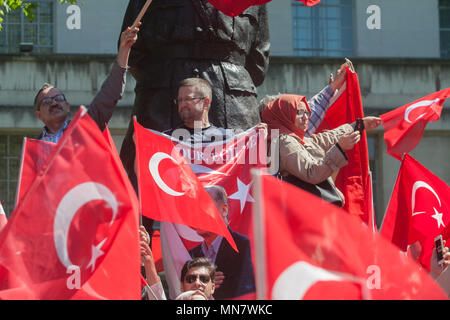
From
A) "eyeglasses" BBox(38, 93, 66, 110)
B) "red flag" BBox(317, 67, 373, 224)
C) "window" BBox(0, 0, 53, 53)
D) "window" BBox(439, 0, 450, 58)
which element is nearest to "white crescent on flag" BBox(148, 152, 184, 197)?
"eyeglasses" BBox(38, 93, 66, 110)

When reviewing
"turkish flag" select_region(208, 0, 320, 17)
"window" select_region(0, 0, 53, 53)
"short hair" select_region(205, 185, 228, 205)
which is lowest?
"short hair" select_region(205, 185, 228, 205)

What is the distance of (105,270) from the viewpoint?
4.28 meters

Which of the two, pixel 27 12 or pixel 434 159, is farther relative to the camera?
pixel 434 159

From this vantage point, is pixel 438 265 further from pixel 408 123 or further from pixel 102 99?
pixel 102 99

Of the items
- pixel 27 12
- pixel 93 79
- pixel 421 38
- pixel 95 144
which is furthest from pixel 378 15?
pixel 95 144

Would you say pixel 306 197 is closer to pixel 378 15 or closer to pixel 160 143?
pixel 160 143

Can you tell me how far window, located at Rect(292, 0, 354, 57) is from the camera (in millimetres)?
24141

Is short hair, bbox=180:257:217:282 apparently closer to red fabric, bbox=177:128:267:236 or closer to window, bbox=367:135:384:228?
red fabric, bbox=177:128:267:236

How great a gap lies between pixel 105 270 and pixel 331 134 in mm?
2722

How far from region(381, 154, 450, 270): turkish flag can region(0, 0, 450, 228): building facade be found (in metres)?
13.2

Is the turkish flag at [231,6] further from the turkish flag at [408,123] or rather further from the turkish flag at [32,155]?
the turkish flag at [32,155]

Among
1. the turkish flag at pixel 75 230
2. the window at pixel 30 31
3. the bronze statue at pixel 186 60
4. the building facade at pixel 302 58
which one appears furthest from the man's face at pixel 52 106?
the window at pixel 30 31

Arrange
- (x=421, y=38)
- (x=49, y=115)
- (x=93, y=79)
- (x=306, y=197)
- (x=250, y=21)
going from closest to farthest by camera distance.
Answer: (x=306, y=197) < (x=49, y=115) < (x=250, y=21) < (x=93, y=79) < (x=421, y=38)

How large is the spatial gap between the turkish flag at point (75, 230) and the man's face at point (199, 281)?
1.31 metres
